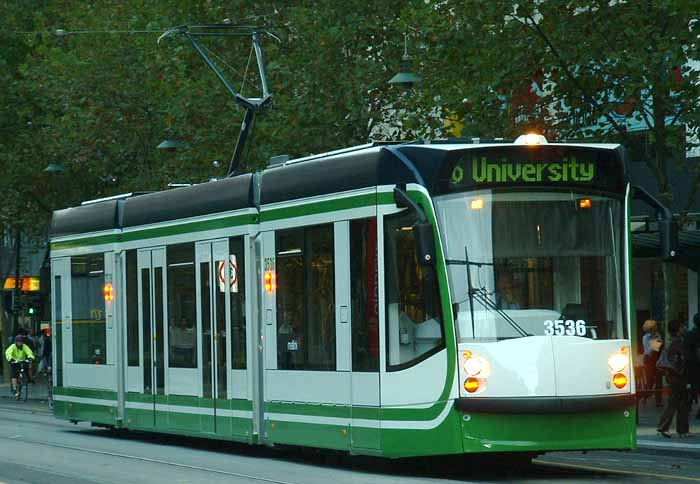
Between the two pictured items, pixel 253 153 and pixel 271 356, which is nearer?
pixel 271 356

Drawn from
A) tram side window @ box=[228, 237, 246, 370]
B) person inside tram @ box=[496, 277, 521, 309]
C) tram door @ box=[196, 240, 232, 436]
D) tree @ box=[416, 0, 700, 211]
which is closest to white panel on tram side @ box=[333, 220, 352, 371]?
person inside tram @ box=[496, 277, 521, 309]

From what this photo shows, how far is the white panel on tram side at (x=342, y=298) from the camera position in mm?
16266

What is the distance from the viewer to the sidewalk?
2084cm

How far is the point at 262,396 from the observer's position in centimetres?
1809

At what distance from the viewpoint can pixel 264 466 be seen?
1736 centimetres

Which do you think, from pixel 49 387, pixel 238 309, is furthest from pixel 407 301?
pixel 49 387

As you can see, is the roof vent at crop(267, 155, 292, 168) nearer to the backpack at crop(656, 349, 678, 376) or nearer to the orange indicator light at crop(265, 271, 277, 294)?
the orange indicator light at crop(265, 271, 277, 294)

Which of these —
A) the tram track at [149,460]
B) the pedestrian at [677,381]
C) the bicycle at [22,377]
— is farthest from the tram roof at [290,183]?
the bicycle at [22,377]

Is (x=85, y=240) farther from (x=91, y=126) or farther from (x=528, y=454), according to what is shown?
(x=91, y=126)

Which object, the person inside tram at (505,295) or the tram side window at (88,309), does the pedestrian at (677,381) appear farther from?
the person inside tram at (505,295)

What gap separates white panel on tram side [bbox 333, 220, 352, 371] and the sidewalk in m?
5.90

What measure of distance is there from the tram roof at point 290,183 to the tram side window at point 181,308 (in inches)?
19.7

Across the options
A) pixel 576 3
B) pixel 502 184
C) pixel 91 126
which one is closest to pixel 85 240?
pixel 576 3

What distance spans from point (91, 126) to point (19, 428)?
1411 cm
